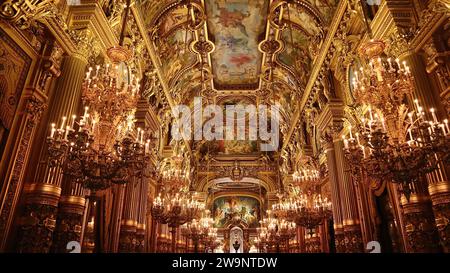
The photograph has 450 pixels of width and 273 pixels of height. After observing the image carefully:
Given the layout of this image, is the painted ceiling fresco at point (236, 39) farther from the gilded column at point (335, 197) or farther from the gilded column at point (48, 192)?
the gilded column at point (48, 192)

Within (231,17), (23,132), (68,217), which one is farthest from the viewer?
(231,17)

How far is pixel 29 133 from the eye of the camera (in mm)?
5090

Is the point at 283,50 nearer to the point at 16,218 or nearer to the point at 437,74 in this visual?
the point at 437,74

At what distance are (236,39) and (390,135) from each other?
29.9 feet

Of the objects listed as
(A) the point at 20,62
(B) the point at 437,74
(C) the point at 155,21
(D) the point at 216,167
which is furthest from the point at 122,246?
(D) the point at 216,167

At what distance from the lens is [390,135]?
464cm

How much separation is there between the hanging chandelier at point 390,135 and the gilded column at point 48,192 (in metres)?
4.85

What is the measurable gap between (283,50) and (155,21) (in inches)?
215

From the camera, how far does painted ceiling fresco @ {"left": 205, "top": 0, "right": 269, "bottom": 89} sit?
10.9 meters

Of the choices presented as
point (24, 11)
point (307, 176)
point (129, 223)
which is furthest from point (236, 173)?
point (24, 11)

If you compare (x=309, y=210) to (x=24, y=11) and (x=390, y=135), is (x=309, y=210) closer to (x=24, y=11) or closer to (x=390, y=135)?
(x=390, y=135)

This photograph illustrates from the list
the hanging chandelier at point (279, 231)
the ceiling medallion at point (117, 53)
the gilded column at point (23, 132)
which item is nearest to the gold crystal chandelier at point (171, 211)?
the gilded column at point (23, 132)

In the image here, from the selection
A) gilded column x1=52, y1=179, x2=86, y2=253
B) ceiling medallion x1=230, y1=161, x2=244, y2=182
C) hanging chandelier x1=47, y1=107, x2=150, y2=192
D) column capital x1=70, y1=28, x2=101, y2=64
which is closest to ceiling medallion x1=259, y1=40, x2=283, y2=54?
column capital x1=70, y1=28, x2=101, y2=64

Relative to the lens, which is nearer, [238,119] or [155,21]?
[155,21]
